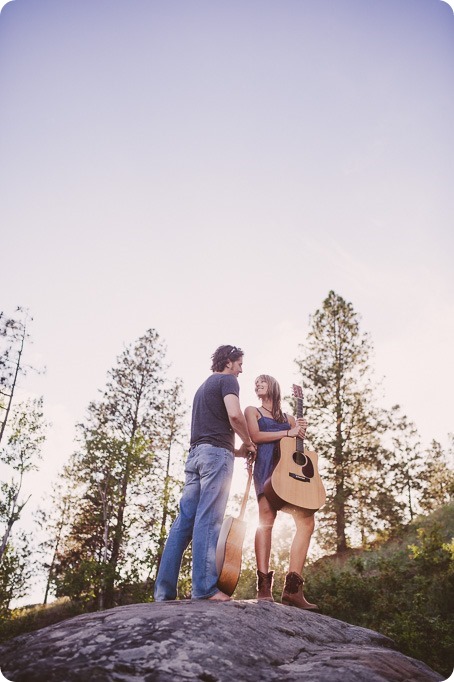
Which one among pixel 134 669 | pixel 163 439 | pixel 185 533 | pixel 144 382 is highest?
pixel 144 382

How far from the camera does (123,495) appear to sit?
12.5m

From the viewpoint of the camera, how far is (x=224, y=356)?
4.00 m

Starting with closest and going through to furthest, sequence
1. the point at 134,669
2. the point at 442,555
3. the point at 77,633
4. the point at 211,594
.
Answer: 1. the point at 134,669
2. the point at 77,633
3. the point at 211,594
4. the point at 442,555

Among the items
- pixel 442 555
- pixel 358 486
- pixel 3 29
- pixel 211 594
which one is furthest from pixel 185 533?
pixel 358 486

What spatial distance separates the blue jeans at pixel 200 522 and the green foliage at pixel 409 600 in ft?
11.6

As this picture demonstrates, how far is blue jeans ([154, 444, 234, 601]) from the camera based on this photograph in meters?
3.05

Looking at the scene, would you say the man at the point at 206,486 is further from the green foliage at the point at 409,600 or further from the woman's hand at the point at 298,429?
the green foliage at the point at 409,600

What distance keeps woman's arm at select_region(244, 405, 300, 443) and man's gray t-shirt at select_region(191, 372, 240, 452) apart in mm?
433

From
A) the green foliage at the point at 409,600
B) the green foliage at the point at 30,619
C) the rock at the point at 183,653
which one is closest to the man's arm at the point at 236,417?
the rock at the point at 183,653

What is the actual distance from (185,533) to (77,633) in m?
1.43

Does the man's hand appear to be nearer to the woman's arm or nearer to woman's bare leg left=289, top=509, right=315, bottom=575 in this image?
the woman's arm

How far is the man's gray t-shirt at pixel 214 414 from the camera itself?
3504 mm

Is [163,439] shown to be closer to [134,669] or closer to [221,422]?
[221,422]

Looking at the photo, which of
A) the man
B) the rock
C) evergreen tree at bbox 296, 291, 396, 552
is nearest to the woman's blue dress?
the man
